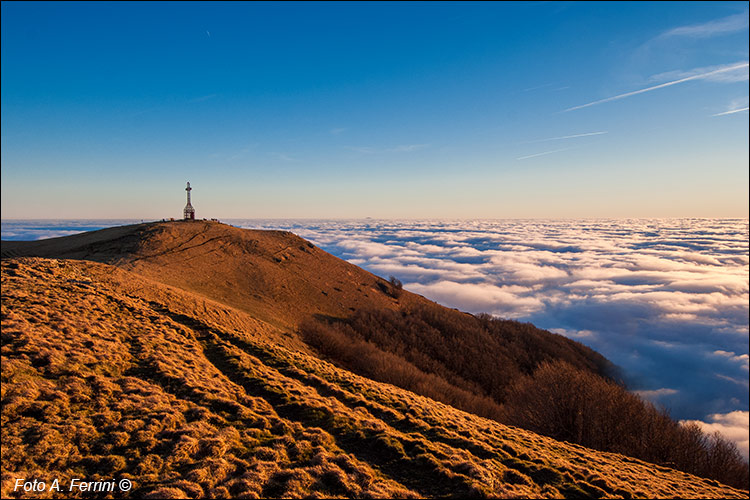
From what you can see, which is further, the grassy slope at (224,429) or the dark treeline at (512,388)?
the dark treeline at (512,388)

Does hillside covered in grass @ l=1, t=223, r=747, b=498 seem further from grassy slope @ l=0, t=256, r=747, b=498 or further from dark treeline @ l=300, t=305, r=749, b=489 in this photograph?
dark treeline @ l=300, t=305, r=749, b=489

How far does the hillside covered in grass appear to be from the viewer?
7363mm

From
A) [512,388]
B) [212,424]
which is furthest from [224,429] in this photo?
[512,388]

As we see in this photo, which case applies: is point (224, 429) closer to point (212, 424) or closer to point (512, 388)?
point (212, 424)

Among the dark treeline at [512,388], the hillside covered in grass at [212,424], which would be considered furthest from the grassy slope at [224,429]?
the dark treeline at [512,388]

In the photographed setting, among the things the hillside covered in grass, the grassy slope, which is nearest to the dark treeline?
the hillside covered in grass

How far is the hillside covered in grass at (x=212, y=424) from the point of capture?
7.36m

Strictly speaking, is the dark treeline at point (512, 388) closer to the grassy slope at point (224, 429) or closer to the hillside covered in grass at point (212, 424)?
the hillside covered in grass at point (212, 424)

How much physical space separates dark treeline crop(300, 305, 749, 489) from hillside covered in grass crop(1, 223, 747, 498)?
24.1 ft

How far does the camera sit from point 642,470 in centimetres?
1395

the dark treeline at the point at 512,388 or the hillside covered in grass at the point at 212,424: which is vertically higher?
the hillside covered in grass at the point at 212,424

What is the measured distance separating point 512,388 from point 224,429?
128 feet

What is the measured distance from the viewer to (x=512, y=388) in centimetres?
3969

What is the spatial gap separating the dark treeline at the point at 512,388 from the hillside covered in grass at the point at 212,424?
7.34 meters
